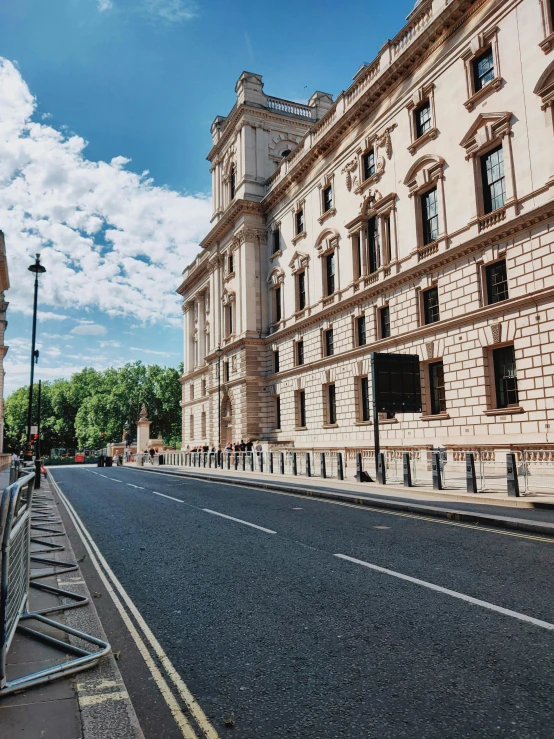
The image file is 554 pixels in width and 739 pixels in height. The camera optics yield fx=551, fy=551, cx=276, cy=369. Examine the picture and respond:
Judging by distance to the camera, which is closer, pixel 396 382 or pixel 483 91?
pixel 396 382

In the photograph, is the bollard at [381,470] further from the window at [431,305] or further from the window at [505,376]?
the window at [431,305]

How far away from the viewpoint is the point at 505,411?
2120 centimetres

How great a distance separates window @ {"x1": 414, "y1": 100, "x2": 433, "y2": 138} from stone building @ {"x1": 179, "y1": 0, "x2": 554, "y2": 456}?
0.10 meters

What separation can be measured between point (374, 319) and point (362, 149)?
402 inches

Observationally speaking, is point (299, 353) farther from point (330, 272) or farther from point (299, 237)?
point (299, 237)

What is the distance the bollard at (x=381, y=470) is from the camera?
18.8 meters

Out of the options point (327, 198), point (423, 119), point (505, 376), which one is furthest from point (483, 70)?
point (327, 198)

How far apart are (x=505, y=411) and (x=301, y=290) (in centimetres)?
2125

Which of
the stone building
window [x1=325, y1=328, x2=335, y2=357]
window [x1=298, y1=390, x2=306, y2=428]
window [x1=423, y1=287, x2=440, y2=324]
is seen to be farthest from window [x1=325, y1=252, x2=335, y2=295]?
window [x1=423, y1=287, x2=440, y2=324]

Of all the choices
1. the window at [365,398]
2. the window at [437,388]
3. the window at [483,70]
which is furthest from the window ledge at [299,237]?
the window at [437,388]

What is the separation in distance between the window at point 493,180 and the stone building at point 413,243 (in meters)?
0.06

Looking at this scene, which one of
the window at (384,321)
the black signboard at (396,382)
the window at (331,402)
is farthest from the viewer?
the window at (331,402)

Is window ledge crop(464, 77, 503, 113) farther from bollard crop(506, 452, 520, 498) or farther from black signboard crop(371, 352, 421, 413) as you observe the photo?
→ bollard crop(506, 452, 520, 498)

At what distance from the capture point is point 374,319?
3008cm
